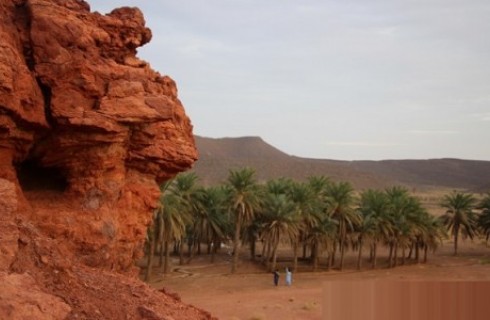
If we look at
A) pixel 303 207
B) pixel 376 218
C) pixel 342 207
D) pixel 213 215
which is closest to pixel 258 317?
pixel 303 207

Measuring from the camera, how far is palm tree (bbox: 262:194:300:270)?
3872 centimetres

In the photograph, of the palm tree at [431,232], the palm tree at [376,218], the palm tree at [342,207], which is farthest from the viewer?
the palm tree at [431,232]

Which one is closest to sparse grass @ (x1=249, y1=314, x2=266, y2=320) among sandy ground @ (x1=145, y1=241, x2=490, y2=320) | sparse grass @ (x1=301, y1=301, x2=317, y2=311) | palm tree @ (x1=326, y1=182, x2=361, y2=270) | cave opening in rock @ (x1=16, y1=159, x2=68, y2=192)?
sandy ground @ (x1=145, y1=241, x2=490, y2=320)

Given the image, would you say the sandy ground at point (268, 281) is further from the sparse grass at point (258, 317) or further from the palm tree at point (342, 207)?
the palm tree at point (342, 207)

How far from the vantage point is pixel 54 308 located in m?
9.02

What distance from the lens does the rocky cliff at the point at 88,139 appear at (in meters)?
12.0

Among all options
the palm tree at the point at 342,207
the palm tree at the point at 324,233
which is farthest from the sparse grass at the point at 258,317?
the palm tree at the point at 342,207

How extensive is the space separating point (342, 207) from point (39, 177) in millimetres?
29974

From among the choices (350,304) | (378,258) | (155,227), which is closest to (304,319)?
(350,304)

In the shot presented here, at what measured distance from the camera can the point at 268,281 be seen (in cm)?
3712

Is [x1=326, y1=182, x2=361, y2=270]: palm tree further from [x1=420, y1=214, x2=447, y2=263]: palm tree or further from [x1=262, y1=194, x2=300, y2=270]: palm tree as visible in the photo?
[x1=420, y1=214, x2=447, y2=263]: palm tree

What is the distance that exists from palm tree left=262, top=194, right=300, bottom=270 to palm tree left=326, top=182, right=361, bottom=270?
3.94m

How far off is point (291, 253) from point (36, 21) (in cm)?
4325

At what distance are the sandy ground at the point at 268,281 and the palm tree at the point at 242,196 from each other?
332 centimetres
